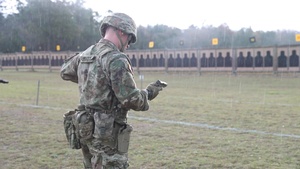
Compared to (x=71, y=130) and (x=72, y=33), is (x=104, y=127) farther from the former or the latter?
(x=72, y=33)

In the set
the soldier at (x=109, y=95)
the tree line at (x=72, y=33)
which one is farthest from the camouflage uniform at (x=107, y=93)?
the tree line at (x=72, y=33)

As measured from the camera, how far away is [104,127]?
2.85 metres

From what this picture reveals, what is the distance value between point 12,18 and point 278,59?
99.8ft

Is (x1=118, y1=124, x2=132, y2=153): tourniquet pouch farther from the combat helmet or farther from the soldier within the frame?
the combat helmet

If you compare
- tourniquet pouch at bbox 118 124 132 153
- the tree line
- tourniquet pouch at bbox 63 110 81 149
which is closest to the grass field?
tourniquet pouch at bbox 63 110 81 149

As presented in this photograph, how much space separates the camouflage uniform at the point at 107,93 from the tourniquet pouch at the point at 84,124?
0.03 m

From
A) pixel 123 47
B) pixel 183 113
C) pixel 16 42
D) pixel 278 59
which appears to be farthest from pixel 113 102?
pixel 16 42

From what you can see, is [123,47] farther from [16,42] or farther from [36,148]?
[16,42]

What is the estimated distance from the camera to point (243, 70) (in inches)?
1108

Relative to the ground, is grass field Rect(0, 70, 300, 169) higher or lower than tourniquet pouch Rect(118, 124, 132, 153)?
lower

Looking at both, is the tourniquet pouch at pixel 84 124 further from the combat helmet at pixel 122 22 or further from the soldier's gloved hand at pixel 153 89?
the combat helmet at pixel 122 22

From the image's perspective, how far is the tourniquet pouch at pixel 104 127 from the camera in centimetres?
285

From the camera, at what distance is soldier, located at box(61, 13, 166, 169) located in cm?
278

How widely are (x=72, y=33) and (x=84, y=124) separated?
147 ft
